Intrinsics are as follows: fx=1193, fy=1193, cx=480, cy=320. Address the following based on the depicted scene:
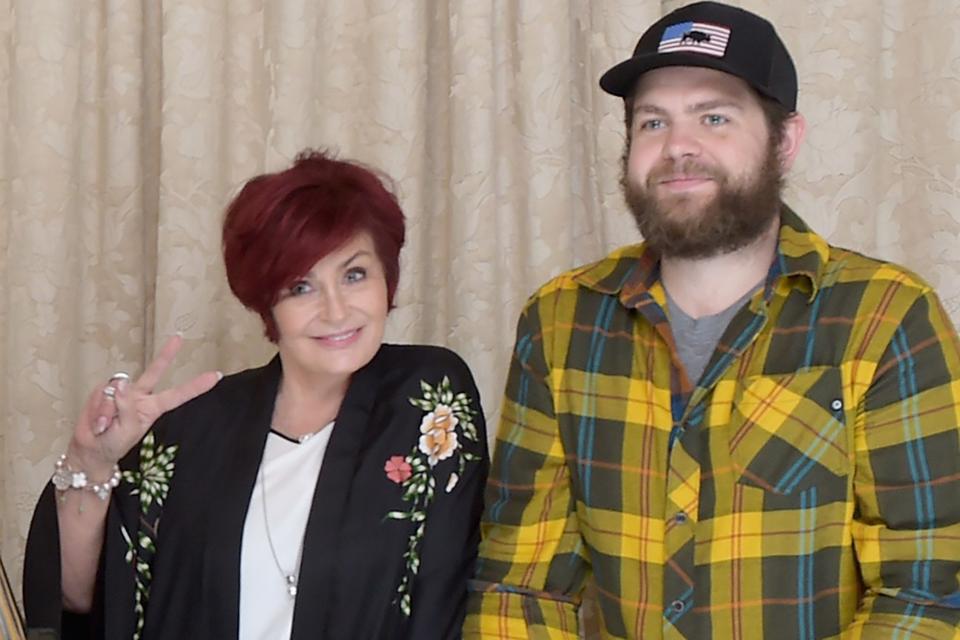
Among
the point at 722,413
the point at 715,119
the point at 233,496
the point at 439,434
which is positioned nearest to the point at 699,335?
the point at 722,413

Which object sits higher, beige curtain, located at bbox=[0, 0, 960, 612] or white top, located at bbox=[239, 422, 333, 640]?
beige curtain, located at bbox=[0, 0, 960, 612]

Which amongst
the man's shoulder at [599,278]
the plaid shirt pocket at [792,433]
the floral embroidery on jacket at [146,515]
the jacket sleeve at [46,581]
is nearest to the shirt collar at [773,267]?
the man's shoulder at [599,278]

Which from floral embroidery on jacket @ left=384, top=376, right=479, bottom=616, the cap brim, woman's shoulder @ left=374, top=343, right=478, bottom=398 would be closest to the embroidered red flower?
floral embroidery on jacket @ left=384, top=376, right=479, bottom=616

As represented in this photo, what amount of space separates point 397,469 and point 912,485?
68 centimetres

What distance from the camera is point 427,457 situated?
167cm

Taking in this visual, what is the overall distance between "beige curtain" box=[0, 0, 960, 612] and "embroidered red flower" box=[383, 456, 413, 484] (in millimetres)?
524

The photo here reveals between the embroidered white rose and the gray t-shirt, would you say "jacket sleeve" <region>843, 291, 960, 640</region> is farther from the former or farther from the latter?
the embroidered white rose

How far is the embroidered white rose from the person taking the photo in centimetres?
167

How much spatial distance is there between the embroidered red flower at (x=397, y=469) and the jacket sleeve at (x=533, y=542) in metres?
0.14

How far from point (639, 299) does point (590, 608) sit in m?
0.62

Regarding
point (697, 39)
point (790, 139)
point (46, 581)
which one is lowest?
point (46, 581)

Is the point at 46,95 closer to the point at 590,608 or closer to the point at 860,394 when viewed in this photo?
the point at 590,608

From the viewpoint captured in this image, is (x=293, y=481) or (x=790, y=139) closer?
(x=790, y=139)

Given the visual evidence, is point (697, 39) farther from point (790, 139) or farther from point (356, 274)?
point (356, 274)
